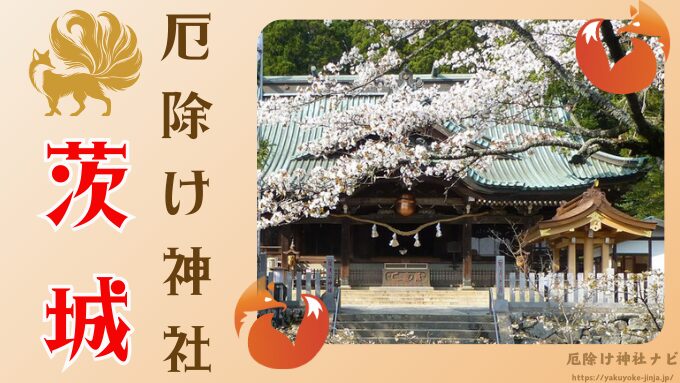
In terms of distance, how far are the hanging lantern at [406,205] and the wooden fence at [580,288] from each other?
1.39 metres

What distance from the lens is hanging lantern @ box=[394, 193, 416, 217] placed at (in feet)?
29.1

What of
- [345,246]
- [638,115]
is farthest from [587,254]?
[345,246]

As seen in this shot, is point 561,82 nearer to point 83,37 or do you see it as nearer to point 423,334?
point 423,334

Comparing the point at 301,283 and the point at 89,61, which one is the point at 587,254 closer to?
the point at 301,283

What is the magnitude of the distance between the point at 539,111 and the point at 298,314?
2.91 m

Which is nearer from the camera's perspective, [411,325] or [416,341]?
[416,341]

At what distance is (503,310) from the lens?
25.9 ft

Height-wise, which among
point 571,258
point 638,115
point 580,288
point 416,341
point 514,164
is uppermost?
point 638,115

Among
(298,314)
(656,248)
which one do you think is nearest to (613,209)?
(656,248)

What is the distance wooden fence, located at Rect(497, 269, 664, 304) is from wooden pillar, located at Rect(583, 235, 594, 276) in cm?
16

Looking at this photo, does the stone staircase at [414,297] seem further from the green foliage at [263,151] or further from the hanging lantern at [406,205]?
the green foliage at [263,151]

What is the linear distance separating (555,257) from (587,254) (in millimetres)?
361

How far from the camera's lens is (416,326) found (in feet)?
24.5

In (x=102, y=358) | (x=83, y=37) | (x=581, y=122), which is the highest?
(x=83, y=37)
